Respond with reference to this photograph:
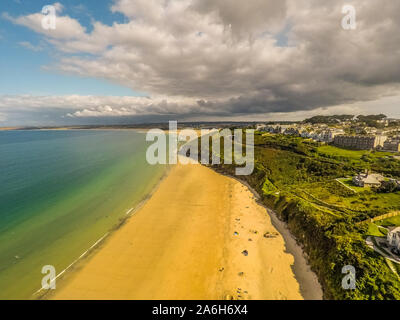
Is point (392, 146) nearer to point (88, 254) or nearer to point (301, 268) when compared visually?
point (301, 268)

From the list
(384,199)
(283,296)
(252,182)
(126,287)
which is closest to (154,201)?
(126,287)

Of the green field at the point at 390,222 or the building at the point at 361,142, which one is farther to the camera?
the building at the point at 361,142

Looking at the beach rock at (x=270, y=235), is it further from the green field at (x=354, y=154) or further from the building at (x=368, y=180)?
the green field at (x=354, y=154)

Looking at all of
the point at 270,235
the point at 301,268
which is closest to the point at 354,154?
the point at 270,235

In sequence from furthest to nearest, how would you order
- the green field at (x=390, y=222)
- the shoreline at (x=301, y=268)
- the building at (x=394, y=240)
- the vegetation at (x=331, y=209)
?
1. the green field at (x=390, y=222)
2. the shoreline at (x=301, y=268)
3. the building at (x=394, y=240)
4. the vegetation at (x=331, y=209)

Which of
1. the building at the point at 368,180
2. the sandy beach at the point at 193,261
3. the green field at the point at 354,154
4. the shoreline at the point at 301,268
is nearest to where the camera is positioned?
the shoreline at the point at 301,268

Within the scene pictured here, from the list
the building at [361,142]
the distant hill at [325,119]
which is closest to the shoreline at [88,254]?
the building at [361,142]

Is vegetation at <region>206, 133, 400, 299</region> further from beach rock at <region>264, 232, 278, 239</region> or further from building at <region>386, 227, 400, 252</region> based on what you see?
beach rock at <region>264, 232, 278, 239</region>
